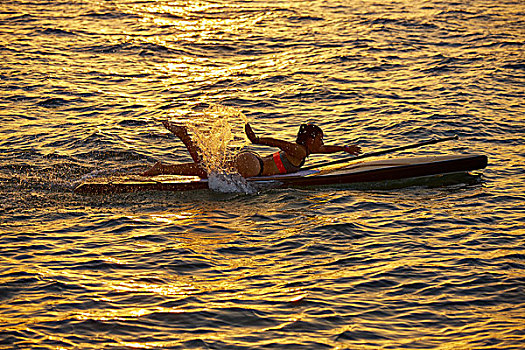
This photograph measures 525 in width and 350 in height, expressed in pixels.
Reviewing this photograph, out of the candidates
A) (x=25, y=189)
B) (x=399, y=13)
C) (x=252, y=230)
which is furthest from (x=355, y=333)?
(x=399, y=13)

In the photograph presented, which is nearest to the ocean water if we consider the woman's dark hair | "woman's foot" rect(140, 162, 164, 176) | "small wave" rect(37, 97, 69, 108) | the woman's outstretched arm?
"small wave" rect(37, 97, 69, 108)

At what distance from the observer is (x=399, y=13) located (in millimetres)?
21750

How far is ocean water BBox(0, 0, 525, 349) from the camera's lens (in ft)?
22.3

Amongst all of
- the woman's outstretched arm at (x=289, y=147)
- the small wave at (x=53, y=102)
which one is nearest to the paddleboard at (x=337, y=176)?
the woman's outstretched arm at (x=289, y=147)

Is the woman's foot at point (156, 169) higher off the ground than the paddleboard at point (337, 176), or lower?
higher

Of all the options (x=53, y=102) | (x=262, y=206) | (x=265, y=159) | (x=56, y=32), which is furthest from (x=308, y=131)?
(x=56, y=32)

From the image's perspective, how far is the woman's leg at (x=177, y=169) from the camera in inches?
404

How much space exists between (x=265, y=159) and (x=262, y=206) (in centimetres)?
94

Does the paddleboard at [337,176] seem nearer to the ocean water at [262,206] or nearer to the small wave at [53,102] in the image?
the ocean water at [262,206]

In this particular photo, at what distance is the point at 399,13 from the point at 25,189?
1519 centimetres

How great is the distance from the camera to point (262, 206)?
9.81 metres

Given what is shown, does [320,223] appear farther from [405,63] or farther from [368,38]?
[368,38]

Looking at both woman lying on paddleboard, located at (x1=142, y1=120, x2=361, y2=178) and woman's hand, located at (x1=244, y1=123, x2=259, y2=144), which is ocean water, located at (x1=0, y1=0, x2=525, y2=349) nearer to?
woman lying on paddleboard, located at (x1=142, y1=120, x2=361, y2=178)

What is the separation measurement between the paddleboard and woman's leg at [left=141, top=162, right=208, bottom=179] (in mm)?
100
